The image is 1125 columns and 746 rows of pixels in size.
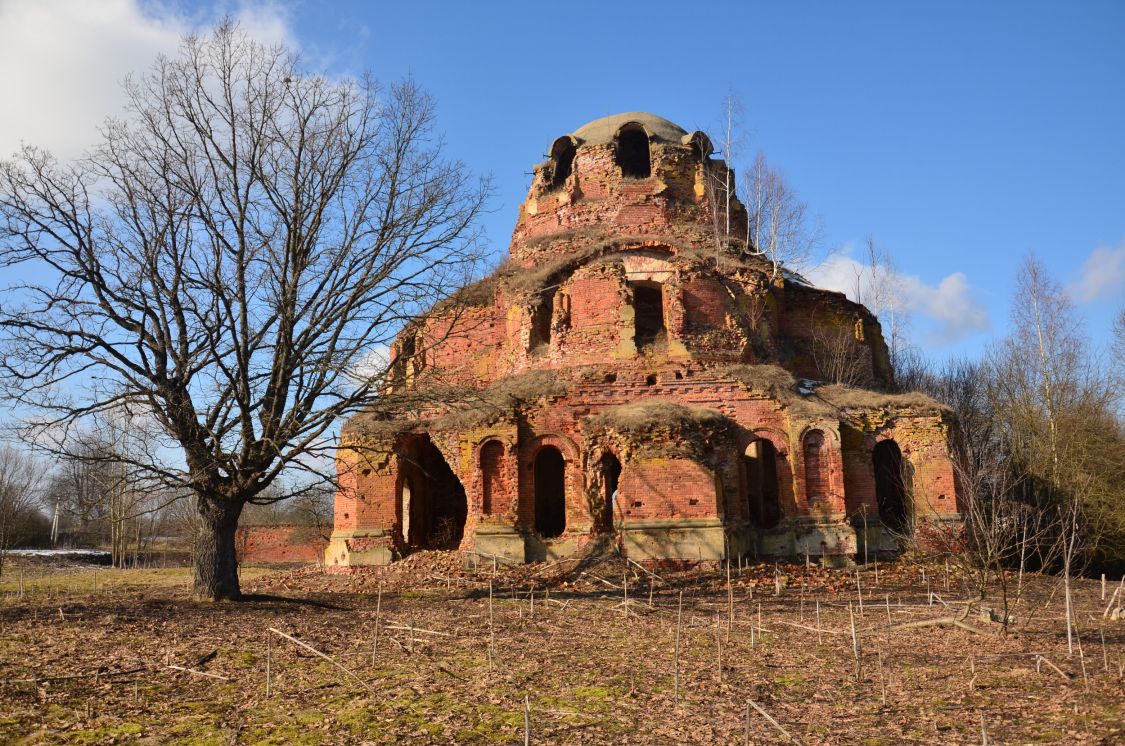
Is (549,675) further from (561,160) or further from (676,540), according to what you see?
(561,160)

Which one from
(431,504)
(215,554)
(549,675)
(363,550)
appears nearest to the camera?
(549,675)

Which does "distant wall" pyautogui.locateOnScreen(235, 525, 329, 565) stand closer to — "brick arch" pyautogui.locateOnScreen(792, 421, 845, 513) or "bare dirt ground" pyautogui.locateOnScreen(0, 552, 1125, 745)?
"brick arch" pyautogui.locateOnScreen(792, 421, 845, 513)

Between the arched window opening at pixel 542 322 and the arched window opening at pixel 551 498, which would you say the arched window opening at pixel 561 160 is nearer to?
the arched window opening at pixel 542 322

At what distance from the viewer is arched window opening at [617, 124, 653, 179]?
26938mm

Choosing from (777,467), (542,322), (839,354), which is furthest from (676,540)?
(839,354)

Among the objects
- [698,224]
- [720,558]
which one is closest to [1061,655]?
[720,558]

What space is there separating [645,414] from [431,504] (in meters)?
9.04

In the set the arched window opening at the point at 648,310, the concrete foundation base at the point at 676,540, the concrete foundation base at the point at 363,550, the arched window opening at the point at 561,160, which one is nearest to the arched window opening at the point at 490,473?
the concrete foundation base at the point at 363,550

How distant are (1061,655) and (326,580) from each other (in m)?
15.7

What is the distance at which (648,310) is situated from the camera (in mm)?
23469

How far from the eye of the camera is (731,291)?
22734 mm

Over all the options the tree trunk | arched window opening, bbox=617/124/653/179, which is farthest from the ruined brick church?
the tree trunk

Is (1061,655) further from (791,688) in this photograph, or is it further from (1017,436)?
(1017,436)

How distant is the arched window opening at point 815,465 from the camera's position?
20.2m
